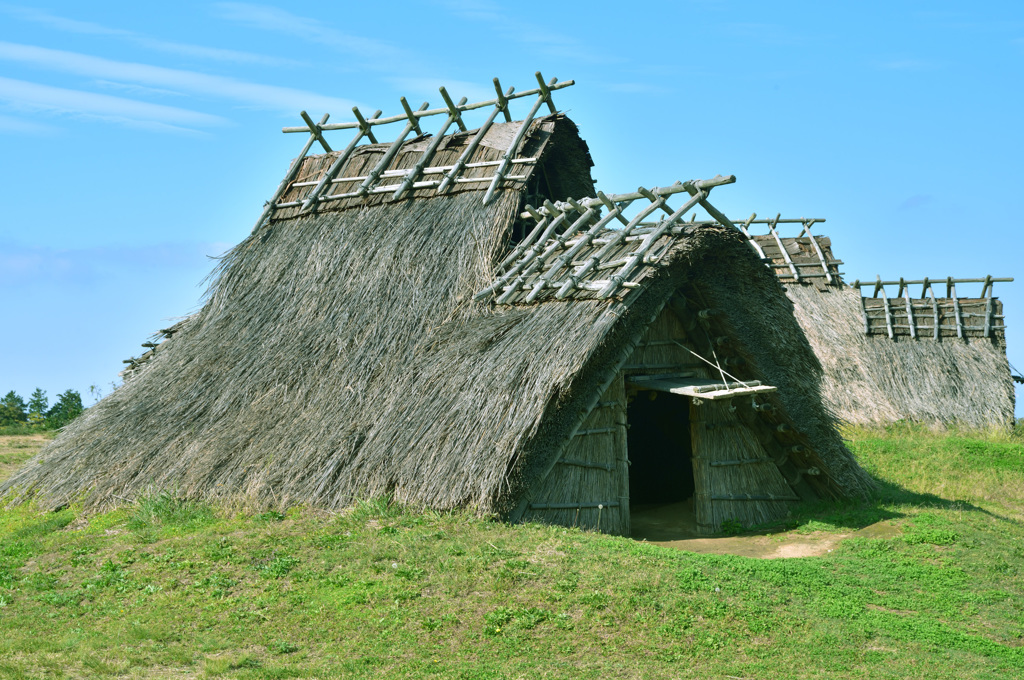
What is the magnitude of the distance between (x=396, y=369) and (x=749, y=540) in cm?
492

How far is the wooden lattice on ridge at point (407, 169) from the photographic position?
47.3 feet

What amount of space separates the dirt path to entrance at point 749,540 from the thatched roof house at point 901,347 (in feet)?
33.8

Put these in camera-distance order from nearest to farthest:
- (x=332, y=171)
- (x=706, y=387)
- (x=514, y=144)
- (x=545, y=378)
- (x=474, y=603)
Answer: (x=474, y=603)
(x=545, y=378)
(x=706, y=387)
(x=514, y=144)
(x=332, y=171)

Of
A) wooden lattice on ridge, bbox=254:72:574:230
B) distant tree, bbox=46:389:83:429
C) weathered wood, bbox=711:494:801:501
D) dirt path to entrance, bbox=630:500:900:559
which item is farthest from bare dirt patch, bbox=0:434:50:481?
weathered wood, bbox=711:494:801:501

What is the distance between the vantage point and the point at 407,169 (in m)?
15.7

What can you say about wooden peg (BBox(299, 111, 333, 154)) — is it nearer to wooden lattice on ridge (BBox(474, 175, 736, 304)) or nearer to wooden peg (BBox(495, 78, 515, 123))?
wooden peg (BBox(495, 78, 515, 123))

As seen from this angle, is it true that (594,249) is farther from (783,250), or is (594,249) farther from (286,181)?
(783,250)

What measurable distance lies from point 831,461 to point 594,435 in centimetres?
365

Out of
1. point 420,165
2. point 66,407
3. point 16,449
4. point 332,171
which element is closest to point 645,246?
point 420,165

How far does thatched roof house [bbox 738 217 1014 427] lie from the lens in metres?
22.0

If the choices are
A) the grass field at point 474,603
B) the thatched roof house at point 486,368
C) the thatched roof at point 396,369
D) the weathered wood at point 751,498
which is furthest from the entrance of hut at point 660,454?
the grass field at point 474,603

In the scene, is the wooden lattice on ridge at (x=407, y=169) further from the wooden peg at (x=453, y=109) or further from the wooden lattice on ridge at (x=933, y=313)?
the wooden lattice on ridge at (x=933, y=313)

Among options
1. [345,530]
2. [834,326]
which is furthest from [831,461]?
[834,326]

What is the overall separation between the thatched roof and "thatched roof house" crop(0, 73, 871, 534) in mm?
34
